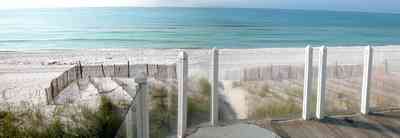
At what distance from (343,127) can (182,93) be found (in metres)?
1.84

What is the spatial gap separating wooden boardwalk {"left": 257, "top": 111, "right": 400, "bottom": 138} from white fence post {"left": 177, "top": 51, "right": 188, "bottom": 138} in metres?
0.92

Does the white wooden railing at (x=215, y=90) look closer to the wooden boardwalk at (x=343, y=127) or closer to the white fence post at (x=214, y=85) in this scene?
the white fence post at (x=214, y=85)

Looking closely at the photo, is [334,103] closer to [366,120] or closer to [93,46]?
[366,120]

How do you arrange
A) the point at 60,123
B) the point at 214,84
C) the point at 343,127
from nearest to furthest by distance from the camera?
the point at 60,123
the point at 214,84
the point at 343,127

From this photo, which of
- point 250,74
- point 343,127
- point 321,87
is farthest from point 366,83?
point 250,74

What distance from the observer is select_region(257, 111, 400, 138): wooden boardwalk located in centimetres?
378

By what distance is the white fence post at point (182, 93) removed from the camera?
3654 mm

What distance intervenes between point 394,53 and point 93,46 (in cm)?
2596

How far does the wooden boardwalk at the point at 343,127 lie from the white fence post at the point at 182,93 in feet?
3.02

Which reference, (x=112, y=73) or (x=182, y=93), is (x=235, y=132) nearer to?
(x=182, y=93)

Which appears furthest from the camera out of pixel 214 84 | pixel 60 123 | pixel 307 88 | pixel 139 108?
pixel 307 88

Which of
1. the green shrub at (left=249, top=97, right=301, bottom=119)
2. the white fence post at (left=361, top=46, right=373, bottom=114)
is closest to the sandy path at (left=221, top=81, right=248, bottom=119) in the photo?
the green shrub at (left=249, top=97, right=301, bottom=119)

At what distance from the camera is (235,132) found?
12.4ft

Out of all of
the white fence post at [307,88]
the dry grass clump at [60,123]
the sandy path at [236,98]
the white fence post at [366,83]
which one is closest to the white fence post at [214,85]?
the sandy path at [236,98]
